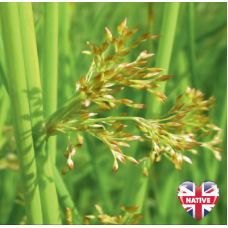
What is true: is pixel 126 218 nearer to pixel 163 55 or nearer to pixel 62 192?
pixel 62 192

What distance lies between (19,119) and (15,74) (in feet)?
0.24

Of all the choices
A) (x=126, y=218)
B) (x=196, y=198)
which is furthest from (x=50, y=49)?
→ (x=196, y=198)

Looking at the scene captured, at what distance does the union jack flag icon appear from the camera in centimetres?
83

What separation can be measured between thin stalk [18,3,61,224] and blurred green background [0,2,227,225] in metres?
0.25

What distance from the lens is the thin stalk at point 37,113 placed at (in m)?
0.48

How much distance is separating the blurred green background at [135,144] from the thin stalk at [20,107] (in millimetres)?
A: 279

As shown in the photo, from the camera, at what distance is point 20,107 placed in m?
0.48

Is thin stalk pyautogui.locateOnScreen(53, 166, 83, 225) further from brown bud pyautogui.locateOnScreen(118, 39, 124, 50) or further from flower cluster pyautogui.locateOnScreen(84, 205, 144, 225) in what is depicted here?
brown bud pyautogui.locateOnScreen(118, 39, 124, 50)

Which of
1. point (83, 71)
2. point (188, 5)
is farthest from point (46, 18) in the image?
point (83, 71)

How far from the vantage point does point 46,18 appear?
56 centimetres

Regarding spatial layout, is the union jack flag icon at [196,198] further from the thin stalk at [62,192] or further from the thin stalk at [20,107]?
the thin stalk at [20,107]

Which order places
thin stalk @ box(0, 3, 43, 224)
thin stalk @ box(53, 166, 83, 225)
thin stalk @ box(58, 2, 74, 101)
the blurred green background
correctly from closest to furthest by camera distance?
thin stalk @ box(0, 3, 43, 224) < thin stalk @ box(53, 166, 83, 225) < thin stalk @ box(58, 2, 74, 101) < the blurred green background

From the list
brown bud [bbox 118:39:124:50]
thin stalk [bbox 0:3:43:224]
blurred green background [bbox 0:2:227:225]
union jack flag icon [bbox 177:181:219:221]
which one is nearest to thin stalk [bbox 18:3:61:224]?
thin stalk [bbox 0:3:43:224]

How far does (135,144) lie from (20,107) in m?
0.47
